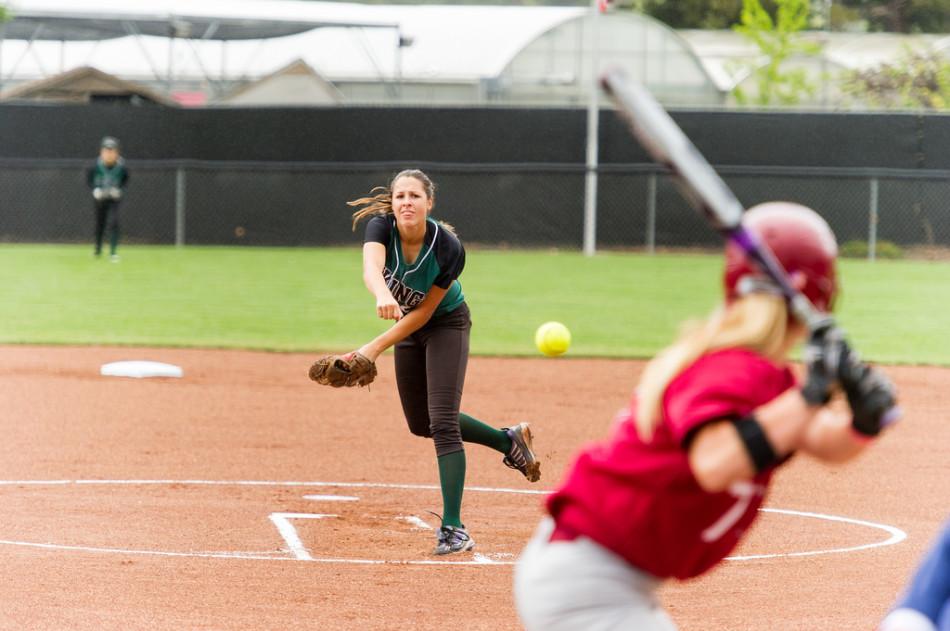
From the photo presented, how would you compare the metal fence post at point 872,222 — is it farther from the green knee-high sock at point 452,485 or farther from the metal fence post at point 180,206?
the green knee-high sock at point 452,485

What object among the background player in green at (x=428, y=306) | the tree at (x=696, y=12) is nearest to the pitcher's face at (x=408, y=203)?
the background player in green at (x=428, y=306)

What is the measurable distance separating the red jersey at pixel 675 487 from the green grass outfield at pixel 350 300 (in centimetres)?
1298

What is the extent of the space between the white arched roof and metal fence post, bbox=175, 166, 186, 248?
783 cm

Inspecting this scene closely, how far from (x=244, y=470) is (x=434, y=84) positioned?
26.7m

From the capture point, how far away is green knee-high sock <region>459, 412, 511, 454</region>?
26.6ft

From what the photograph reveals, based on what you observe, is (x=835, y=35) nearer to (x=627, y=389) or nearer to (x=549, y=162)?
(x=549, y=162)

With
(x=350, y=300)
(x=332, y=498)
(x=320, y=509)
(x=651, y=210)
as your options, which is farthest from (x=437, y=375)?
(x=651, y=210)

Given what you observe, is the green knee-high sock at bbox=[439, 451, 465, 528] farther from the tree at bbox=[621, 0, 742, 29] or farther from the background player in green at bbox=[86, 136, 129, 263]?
the tree at bbox=[621, 0, 742, 29]

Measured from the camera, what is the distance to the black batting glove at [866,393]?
2.84 metres

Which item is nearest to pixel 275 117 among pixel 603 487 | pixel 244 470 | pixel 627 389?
pixel 627 389

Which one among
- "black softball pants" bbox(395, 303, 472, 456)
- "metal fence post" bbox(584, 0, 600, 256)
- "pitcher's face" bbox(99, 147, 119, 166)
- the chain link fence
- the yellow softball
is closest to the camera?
"black softball pants" bbox(395, 303, 472, 456)

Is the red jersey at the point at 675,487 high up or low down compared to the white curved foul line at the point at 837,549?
up

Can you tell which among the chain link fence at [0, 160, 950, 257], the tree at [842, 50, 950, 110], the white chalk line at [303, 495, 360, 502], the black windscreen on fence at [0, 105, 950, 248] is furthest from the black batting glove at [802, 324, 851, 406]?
the tree at [842, 50, 950, 110]

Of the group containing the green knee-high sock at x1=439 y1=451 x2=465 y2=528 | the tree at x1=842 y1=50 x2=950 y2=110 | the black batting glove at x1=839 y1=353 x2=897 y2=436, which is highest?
the tree at x1=842 y1=50 x2=950 y2=110
